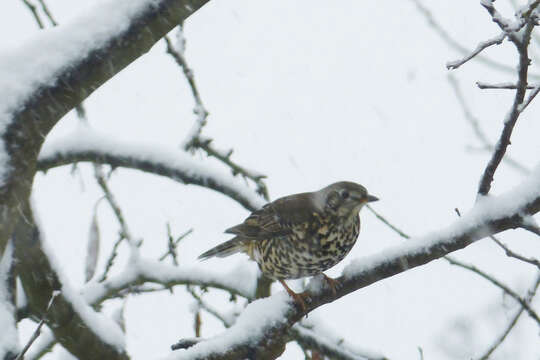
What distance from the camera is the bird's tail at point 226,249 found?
5215mm

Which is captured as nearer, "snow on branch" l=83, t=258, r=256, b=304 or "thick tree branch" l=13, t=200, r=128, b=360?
"thick tree branch" l=13, t=200, r=128, b=360

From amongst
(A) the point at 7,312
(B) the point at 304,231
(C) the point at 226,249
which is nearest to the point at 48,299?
(A) the point at 7,312

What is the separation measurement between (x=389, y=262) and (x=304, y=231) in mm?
1755

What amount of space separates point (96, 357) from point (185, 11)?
2142 millimetres

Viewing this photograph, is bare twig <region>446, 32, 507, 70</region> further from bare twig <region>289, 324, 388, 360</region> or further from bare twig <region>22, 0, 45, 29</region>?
bare twig <region>22, 0, 45, 29</region>

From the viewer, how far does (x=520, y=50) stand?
2279 mm

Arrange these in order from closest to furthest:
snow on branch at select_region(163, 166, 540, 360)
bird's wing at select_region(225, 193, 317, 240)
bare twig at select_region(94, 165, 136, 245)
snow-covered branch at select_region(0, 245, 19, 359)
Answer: snow-covered branch at select_region(0, 245, 19, 359), snow on branch at select_region(163, 166, 540, 360), bare twig at select_region(94, 165, 136, 245), bird's wing at select_region(225, 193, 317, 240)

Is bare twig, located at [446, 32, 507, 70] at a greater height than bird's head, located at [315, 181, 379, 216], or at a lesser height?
greater

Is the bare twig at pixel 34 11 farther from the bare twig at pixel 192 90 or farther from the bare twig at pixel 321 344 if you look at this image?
the bare twig at pixel 321 344

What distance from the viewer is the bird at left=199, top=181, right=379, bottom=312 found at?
4.52 meters

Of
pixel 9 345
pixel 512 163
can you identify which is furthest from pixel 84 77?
pixel 512 163

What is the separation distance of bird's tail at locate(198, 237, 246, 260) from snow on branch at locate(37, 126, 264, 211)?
76cm

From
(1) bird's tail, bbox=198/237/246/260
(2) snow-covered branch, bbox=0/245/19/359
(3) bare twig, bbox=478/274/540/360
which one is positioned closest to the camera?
(2) snow-covered branch, bbox=0/245/19/359

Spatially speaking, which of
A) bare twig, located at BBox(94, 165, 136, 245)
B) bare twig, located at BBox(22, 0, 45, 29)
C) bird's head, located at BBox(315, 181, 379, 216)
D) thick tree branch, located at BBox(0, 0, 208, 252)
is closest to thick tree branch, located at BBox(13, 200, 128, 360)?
thick tree branch, located at BBox(0, 0, 208, 252)
